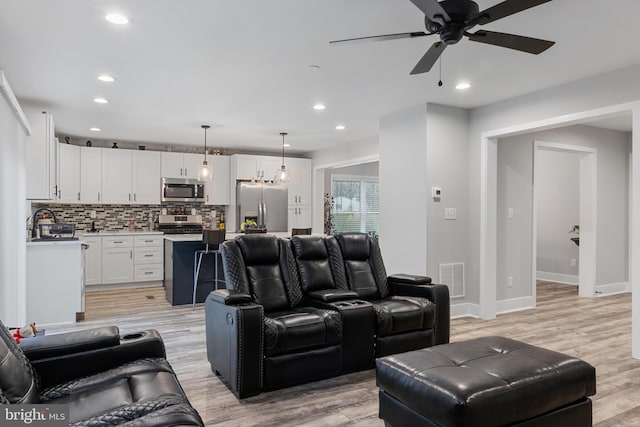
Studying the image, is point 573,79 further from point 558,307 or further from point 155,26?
point 155,26

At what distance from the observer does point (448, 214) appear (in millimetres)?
5148

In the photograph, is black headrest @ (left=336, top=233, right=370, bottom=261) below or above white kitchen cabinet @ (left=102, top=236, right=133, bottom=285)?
above

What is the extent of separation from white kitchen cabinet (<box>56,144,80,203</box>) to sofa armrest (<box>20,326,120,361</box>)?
225 inches

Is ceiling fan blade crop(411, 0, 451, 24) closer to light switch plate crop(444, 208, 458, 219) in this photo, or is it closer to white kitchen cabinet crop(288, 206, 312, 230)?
light switch plate crop(444, 208, 458, 219)

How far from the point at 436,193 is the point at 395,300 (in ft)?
6.09

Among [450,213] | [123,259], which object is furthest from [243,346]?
[123,259]

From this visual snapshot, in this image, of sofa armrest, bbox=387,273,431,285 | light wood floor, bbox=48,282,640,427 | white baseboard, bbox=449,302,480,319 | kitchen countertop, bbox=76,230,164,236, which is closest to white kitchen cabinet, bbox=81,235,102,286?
kitchen countertop, bbox=76,230,164,236

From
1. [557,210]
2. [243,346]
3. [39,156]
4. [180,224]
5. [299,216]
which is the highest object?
[39,156]

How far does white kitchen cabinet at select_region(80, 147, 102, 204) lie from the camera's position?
714cm

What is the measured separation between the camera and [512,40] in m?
2.40

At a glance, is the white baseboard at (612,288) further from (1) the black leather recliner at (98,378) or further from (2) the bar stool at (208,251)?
(1) the black leather recliner at (98,378)

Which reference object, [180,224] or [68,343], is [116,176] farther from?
[68,343]

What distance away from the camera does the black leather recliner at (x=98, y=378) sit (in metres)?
1.52

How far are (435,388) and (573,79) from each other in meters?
3.58
